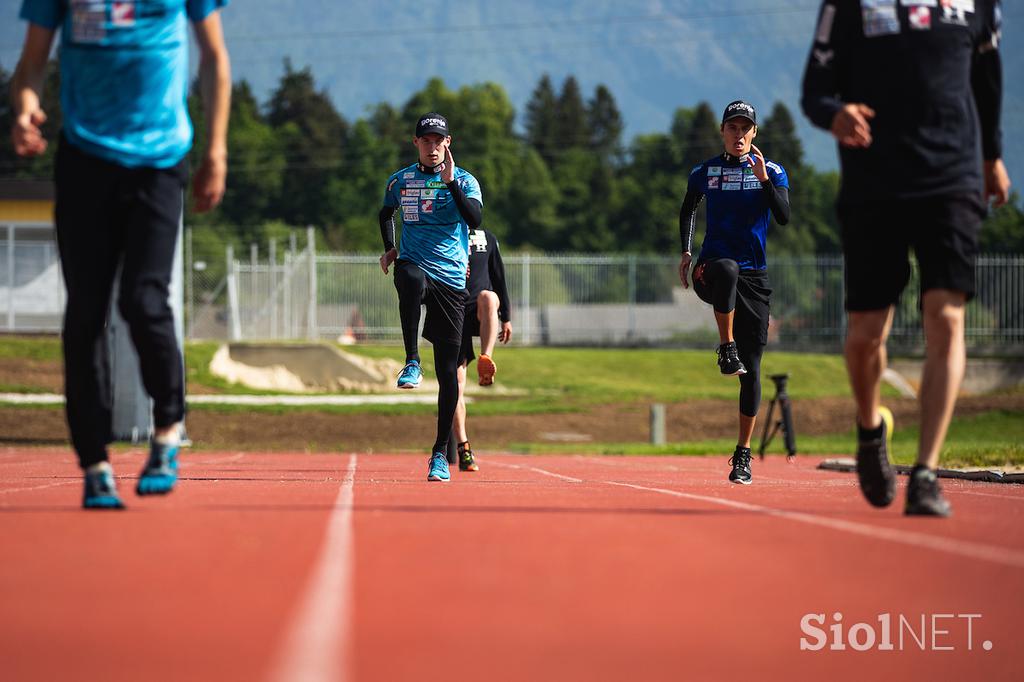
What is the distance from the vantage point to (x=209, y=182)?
5.89 meters

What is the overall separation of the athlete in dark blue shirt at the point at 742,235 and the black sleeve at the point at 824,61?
12.0 ft

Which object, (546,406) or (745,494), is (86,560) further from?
(546,406)

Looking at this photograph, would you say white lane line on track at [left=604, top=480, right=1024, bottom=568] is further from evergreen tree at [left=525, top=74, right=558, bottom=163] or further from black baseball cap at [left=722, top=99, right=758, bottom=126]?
evergreen tree at [left=525, top=74, right=558, bottom=163]

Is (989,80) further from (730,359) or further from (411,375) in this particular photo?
(411,375)

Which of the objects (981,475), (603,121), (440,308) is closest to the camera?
(440,308)

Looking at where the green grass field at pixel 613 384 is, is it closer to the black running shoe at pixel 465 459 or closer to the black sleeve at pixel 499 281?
the black sleeve at pixel 499 281

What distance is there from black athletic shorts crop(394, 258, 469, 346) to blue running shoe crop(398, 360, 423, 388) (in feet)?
0.77

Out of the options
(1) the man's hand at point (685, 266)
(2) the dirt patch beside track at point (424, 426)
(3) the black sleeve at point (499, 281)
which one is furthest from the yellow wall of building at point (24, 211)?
(1) the man's hand at point (685, 266)

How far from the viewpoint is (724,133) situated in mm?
9898

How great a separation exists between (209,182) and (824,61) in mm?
2622

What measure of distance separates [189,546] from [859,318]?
9.73 feet

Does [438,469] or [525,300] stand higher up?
[438,469]

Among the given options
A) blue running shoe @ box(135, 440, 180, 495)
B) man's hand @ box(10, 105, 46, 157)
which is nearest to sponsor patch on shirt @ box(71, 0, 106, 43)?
man's hand @ box(10, 105, 46, 157)

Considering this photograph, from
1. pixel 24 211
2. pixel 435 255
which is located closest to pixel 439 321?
pixel 435 255
